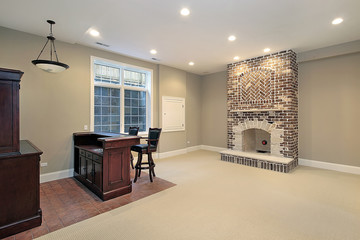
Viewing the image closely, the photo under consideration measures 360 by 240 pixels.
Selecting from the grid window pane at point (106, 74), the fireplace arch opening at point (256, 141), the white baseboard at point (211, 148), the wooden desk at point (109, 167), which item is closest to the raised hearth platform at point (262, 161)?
the fireplace arch opening at point (256, 141)

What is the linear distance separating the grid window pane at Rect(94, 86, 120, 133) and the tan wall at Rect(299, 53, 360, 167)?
5242 mm

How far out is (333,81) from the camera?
14.8 ft

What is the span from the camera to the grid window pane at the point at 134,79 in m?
5.38

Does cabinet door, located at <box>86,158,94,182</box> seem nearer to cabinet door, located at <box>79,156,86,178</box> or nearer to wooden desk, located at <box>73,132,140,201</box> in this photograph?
wooden desk, located at <box>73,132,140,201</box>

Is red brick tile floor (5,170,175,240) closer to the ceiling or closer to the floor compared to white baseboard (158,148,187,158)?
closer to the floor

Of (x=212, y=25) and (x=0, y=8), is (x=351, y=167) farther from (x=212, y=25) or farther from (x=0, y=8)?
(x=0, y=8)

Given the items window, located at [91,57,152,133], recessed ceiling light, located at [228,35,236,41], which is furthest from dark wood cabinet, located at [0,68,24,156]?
recessed ceiling light, located at [228,35,236,41]

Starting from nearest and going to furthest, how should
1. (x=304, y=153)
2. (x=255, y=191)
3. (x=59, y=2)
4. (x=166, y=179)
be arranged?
(x=59, y=2) < (x=255, y=191) < (x=166, y=179) < (x=304, y=153)

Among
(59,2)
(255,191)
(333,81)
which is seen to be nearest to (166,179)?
(255,191)

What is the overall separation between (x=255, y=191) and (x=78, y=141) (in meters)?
3.94

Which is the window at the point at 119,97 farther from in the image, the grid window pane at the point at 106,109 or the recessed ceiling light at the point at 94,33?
the recessed ceiling light at the point at 94,33

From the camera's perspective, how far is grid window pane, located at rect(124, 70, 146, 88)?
5.38m

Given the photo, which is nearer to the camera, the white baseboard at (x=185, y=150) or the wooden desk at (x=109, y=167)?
the wooden desk at (x=109, y=167)

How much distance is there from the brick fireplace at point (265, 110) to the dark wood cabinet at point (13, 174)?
15.1 ft
